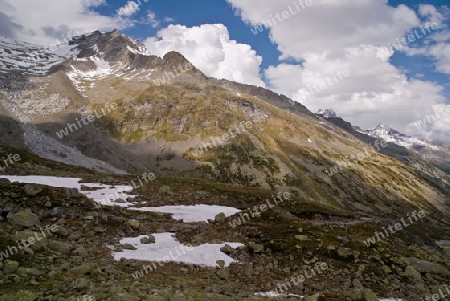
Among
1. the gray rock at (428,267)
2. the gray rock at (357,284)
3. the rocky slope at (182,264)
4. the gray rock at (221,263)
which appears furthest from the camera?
the gray rock at (428,267)

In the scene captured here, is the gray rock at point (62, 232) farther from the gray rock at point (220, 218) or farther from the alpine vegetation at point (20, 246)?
the gray rock at point (220, 218)

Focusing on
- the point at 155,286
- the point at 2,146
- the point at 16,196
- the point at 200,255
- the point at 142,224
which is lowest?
the point at 200,255

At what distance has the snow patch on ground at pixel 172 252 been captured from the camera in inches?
786

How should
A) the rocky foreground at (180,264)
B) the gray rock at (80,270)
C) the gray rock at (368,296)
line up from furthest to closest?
the gray rock at (368,296)
the gray rock at (80,270)
the rocky foreground at (180,264)

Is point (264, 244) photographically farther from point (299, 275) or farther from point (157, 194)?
point (157, 194)

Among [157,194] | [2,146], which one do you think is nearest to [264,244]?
[157,194]

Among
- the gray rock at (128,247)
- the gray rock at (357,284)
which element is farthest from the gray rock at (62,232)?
the gray rock at (357,284)

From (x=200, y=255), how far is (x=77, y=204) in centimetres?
1216

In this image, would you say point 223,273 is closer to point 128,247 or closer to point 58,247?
point 128,247

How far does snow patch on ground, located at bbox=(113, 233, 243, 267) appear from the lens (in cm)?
1995

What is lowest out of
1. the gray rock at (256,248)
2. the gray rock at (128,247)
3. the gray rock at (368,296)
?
the gray rock at (368,296)

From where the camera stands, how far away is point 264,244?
24797mm

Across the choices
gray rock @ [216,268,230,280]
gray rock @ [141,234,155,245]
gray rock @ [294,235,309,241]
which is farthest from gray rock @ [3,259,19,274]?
gray rock @ [294,235,309,241]

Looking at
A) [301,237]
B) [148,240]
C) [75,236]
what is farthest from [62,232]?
[301,237]
